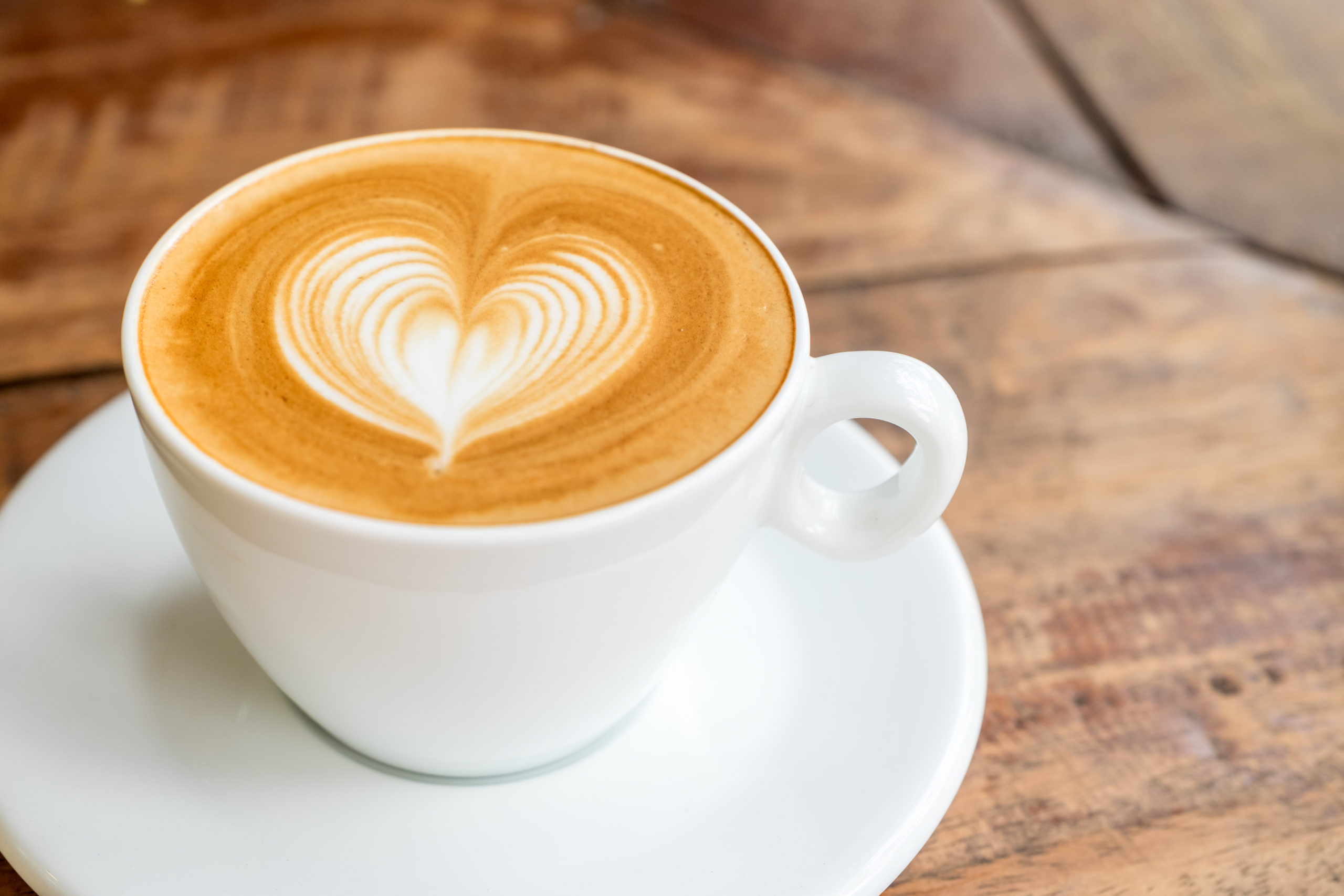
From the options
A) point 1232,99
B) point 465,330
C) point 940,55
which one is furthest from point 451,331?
point 1232,99

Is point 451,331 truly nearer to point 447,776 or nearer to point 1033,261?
point 447,776

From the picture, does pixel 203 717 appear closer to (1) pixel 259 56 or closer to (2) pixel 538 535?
(2) pixel 538 535

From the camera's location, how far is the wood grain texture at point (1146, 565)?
747mm

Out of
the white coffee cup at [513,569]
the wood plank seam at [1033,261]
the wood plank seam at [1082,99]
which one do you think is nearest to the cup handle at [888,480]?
the white coffee cup at [513,569]

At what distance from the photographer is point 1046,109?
145 centimetres

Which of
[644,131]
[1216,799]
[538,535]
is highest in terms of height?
[538,535]

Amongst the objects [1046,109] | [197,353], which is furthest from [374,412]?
[1046,109]

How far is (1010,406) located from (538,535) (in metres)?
0.68

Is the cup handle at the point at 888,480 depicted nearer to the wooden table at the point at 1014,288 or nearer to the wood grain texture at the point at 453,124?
the wooden table at the point at 1014,288

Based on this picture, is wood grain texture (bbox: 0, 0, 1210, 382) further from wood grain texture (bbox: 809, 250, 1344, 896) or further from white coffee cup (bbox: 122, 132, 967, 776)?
white coffee cup (bbox: 122, 132, 967, 776)

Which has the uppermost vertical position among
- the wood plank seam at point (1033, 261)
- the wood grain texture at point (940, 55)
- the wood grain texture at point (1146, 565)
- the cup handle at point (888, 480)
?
the cup handle at point (888, 480)

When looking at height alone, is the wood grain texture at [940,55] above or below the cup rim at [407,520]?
below

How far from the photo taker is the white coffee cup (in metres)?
0.54

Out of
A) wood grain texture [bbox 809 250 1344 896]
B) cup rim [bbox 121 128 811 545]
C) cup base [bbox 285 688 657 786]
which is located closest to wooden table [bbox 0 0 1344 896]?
→ wood grain texture [bbox 809 250 1344 896]
